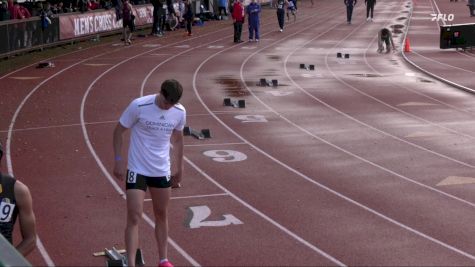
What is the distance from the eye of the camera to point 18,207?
5.43 metres

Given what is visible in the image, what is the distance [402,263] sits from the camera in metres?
8.67

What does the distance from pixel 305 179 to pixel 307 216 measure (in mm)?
2069

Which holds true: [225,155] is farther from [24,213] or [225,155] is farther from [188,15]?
[188,15]

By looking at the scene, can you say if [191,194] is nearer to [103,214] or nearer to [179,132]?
[103,214]

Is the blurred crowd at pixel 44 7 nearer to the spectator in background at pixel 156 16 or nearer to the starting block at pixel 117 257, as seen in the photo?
the spectator in background at pixel 156 16

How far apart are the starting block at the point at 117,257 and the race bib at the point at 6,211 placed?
1.96 metres

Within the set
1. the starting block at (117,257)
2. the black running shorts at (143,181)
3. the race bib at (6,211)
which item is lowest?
the starting block at (117,257)

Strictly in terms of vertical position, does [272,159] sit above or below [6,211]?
below

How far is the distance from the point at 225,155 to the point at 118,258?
6.18 metres

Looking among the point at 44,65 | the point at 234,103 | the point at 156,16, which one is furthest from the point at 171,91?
the point at 156,16

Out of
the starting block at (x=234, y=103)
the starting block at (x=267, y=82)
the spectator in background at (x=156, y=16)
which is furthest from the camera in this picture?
the spectator in background at (x=156, y=16)

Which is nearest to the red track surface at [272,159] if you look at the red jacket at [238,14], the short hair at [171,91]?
the short hair at [171,91]

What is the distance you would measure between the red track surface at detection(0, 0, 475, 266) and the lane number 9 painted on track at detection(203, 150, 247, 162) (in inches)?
3.2

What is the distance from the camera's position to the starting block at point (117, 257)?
7.43m
